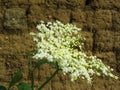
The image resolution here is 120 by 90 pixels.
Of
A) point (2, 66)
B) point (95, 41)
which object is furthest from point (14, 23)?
point (95, 41)

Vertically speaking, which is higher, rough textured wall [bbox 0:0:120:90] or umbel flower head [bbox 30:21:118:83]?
umbel flower head [bbox 30:21:118:83]

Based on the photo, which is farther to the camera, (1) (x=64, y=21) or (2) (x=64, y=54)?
(1) (x=64, y=21)

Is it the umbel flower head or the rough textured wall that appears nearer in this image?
the umbel flower head

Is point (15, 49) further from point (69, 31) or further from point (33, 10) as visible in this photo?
point (69, 31)

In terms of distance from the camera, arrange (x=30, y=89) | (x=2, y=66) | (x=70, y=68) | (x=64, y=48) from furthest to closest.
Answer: (x=2, y=66) → (x=30, y=89) → (x=64, y=48) → (x=70, y=68)

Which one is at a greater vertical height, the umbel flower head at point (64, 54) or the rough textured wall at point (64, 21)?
the umbel flower head at point (64, 54)

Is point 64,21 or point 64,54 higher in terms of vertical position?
point 64,54

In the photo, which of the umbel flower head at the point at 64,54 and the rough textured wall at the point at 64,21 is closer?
the umbel flower head at the point at 64,54

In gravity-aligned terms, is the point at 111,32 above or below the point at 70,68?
below
